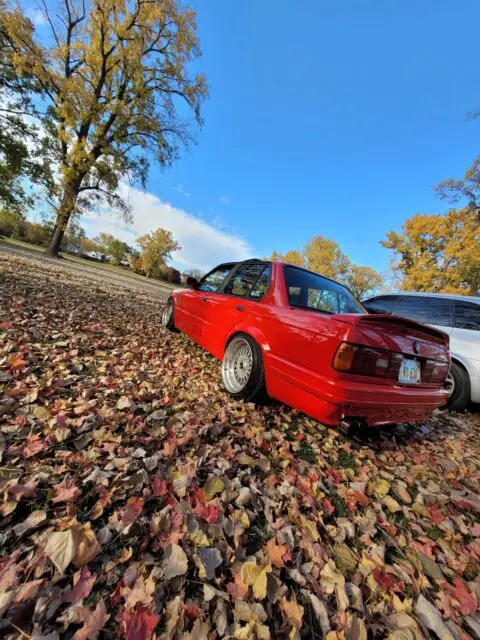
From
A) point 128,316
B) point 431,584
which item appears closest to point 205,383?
point 431,584

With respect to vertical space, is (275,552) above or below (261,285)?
below

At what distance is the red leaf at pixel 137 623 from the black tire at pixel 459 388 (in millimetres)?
4556

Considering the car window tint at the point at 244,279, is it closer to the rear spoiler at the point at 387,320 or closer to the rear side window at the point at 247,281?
the rear side window at the point at 247,281

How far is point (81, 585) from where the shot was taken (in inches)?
43.6

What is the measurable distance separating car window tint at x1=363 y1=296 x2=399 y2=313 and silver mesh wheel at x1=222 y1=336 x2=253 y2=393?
9.58 ft

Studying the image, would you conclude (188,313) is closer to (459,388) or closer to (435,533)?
(435,533)

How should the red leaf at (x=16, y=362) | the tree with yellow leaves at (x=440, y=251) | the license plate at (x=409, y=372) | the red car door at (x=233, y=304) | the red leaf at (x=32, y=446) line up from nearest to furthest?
the red leaf at (x=32, y=446)
the license plate at (x=409, y=372)
the red leaf at (x=16, y=362)
the red car door at (x=233, y=304)
the tree with yellow leaves at (x=440, y=251)

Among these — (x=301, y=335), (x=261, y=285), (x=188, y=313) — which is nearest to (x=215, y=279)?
(x=188, y=313)

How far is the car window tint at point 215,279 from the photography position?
3.94 metres

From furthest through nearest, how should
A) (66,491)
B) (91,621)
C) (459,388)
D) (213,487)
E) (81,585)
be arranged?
(459,388) < (213,487) < (66,491) < (81,585) < (91,621)

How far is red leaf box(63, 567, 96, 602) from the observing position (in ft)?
3.51

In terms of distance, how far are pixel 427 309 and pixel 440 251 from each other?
20.8 m

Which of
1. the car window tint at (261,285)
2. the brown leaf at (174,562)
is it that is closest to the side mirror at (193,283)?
the car window tint at (261,285)

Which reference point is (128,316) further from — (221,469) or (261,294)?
(221,469)
